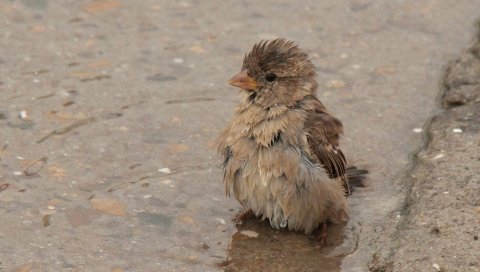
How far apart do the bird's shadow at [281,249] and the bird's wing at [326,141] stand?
0.38 m

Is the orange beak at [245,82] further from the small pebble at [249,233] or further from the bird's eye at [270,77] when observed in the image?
the small pebble at [249,233]

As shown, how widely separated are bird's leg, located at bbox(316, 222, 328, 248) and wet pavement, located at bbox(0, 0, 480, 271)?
65 mm

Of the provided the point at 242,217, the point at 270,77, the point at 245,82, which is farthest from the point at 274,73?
the point at 242,217

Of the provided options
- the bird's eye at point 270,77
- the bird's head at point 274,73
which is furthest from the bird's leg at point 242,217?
the bird's eye at point 270,77

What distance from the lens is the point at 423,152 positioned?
6254mm

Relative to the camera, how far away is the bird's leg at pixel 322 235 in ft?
18.4

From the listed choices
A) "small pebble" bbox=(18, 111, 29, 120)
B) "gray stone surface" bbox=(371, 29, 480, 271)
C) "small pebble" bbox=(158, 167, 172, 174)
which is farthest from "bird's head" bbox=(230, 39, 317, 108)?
"small pebble" bbox=(18, 111, 29, 120)

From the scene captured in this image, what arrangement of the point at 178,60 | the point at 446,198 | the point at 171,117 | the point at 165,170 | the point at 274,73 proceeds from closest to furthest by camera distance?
the point at 446,198, the point at 274,73, the point at 165,170, the point at 171,117, the point at 178,60

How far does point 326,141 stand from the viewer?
5590mm

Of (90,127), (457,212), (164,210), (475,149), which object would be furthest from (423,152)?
(90,127)

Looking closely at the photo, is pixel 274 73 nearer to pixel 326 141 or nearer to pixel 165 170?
pixel 326 141

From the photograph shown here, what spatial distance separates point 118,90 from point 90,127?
555 mm

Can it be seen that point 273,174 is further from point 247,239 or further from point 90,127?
point 90,127

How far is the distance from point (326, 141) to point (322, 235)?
544 millimetres
